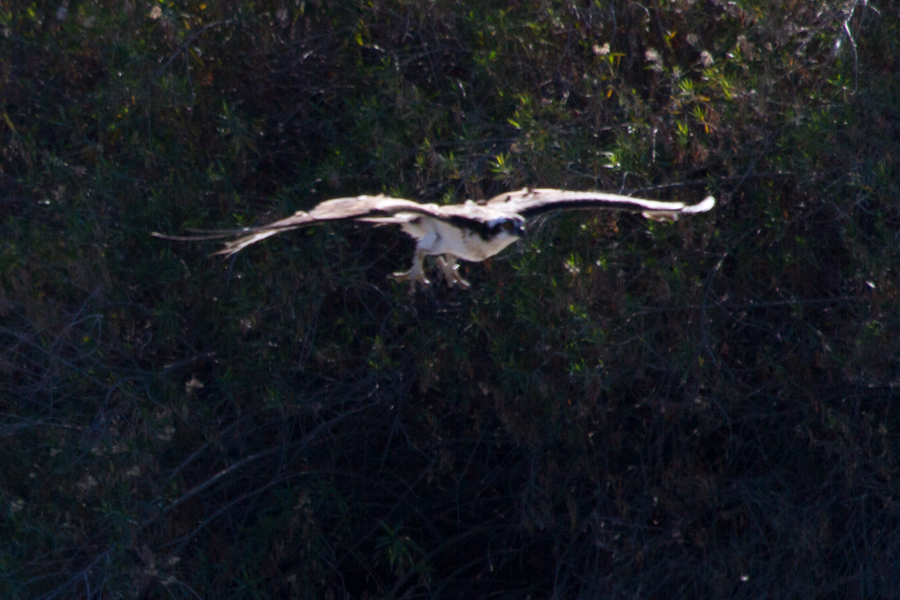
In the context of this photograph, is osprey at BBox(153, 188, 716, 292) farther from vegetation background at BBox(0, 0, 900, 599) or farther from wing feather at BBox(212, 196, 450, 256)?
vegetation background at BBox(0, 0, 900, 599)

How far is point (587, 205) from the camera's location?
3.96 m

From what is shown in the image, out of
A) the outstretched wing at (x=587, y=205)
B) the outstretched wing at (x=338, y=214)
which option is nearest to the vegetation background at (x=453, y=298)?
the outstretched wing at (x=587, y=205)

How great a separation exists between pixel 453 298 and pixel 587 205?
1532mm

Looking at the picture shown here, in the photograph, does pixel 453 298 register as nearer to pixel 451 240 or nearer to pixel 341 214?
Answer: pixel 451 240

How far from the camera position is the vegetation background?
4980mm

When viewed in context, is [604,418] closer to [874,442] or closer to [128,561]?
[874,442]

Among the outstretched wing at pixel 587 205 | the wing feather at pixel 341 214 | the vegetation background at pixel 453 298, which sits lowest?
the vegetation background at pixel 453 298

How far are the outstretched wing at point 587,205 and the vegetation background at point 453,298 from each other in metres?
0.67

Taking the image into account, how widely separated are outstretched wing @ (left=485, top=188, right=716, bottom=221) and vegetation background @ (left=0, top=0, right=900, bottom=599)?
67 cm

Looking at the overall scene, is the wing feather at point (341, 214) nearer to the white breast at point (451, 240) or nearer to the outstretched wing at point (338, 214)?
the outstretched wing at point (338, 214)

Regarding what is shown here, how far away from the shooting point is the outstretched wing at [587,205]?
3.92m

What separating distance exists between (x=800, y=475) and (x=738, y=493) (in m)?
0.32

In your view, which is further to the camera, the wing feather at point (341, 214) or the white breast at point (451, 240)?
the white breast at point (451, 240)

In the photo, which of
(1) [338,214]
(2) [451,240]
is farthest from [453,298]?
(1) [338,214]
